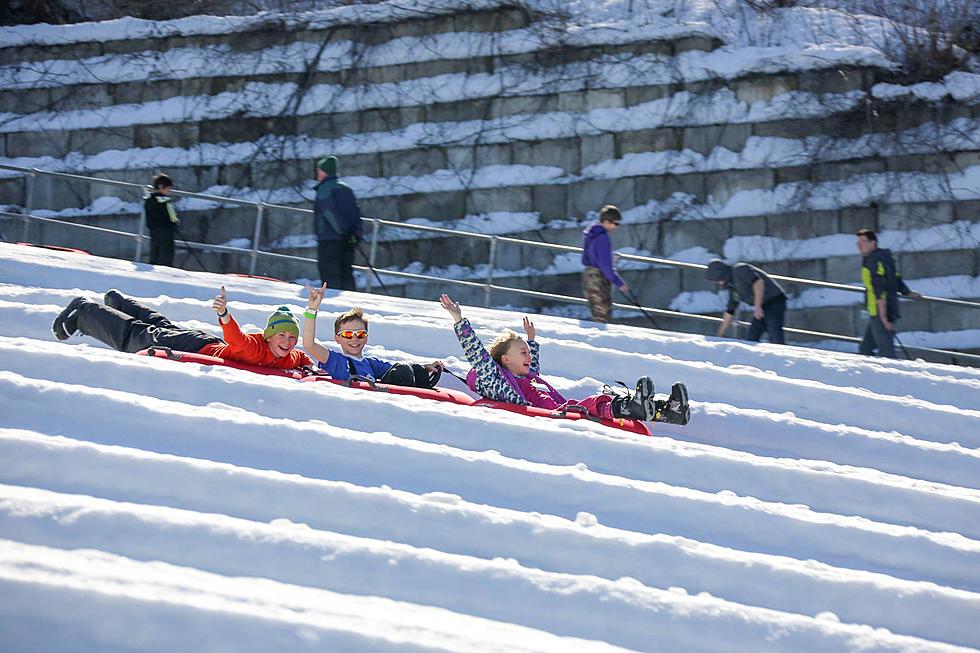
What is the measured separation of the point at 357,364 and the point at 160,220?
449 centimetres

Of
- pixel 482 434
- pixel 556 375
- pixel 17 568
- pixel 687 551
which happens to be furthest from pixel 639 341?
pixel 17 568

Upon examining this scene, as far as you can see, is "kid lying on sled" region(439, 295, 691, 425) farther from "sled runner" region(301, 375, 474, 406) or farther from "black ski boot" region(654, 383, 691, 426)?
"sled runner" region(301, 375, 474, 406)

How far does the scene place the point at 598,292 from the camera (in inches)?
367

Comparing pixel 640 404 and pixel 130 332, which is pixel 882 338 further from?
pixel 130 332

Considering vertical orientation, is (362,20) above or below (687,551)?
above

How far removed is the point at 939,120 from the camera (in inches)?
487

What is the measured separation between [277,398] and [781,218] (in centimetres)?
822

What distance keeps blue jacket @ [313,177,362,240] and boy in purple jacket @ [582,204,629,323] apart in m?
2.09

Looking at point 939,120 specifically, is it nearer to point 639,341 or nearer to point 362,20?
point 639,341

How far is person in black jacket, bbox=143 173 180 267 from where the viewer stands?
408 inches

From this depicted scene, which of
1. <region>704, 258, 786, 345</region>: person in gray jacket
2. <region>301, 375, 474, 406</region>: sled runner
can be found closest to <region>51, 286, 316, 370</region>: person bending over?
<region>301, 375, 474, 406</region>: sled runner

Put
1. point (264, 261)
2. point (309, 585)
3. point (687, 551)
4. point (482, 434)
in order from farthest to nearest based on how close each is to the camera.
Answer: point (264, 261), point (482, 434), point (687, 551), point (309, 585)

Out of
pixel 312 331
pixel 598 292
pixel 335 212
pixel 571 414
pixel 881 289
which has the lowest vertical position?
pixel 571 414

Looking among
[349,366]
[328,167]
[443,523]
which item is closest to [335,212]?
[328,167]
